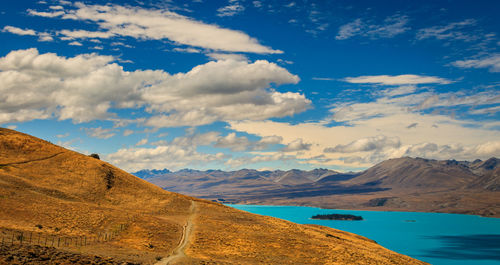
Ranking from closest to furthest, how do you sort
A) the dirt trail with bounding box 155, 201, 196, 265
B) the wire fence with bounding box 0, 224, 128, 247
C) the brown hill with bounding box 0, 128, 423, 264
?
the wire fence with bounding box 0, 224, 128, 247 < the dirt trail with bounding box 155, 201, 196, 265 < the brown hill with bounding box 0, 128, 423, 264

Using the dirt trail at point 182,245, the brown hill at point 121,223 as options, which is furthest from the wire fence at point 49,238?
the dirt trail at point 182,245

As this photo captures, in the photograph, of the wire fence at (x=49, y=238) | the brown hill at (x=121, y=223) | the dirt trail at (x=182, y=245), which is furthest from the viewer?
the brown hill at (x=121, y=223)

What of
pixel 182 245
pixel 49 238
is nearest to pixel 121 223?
pixel 182 245

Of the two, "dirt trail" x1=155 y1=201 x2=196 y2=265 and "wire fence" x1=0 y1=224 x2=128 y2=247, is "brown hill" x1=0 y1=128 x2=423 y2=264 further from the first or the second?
"wire fence" x1=0 y1=224 x2=128 y2=247

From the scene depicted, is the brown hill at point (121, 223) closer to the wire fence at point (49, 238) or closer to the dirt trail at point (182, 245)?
the dirt trail at point (182, 245)

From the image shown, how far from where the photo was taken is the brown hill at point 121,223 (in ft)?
197

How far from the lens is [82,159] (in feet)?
374

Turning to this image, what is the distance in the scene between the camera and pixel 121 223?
242ft

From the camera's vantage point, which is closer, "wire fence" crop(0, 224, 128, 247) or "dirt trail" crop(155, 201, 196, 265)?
"wire fence" crop(0, 224, 128, 247)

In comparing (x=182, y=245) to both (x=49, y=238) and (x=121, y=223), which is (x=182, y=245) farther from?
(x=49, y=238)

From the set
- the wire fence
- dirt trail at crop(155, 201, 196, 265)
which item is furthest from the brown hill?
the wire fence

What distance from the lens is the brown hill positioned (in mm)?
60062

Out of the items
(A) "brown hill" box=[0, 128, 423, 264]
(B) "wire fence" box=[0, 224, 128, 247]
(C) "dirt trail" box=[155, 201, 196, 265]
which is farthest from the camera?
(A) "brown hill" box=[0, 128, 423, 264]

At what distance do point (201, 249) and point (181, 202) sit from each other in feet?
137
